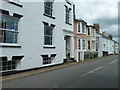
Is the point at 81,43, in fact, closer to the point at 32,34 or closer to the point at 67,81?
the point at 32,34

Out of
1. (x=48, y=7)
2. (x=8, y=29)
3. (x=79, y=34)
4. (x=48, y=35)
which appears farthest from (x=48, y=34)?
(x=79, y=34)

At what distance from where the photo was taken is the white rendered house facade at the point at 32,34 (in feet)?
35.5

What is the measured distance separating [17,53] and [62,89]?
585 cm

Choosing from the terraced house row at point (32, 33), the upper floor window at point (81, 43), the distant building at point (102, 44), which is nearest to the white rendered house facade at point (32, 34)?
the terraced house row at point (32, 33)

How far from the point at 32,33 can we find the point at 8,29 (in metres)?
2.40

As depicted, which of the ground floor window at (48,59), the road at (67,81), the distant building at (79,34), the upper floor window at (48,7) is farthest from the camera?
the distant building at (79,34)

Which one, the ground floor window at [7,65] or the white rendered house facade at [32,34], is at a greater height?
the white rendered house facade at [32,34]

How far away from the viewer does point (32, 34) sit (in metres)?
12.9

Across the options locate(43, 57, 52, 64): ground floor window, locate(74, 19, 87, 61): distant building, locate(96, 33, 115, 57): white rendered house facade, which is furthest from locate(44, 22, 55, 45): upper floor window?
locate(96, 33, 115, 57): white rendered house facade

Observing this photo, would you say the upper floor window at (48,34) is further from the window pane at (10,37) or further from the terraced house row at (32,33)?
the window pane at (10,37)

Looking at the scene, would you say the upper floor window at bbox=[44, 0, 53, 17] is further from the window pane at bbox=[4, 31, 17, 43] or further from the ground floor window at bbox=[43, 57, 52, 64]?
the window pane at bbox=[4, 31, 17, 43]

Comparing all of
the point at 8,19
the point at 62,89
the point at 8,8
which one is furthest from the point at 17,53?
the point at 62,89

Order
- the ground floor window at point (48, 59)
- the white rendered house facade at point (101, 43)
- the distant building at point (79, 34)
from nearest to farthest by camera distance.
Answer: the ground floor window at point (48, 59)
the distant building at point (79, 34)
the white rendered house facade at point (101, 43)

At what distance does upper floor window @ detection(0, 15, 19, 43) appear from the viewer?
419 inches
